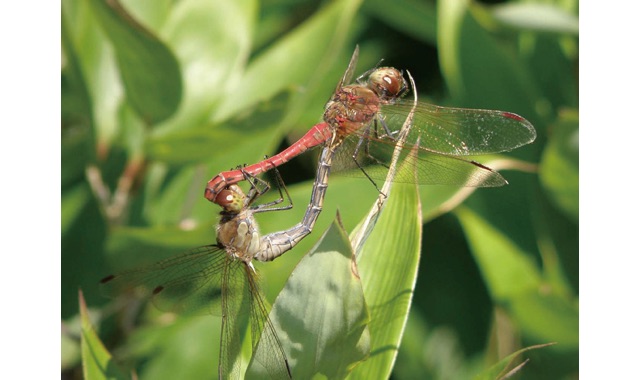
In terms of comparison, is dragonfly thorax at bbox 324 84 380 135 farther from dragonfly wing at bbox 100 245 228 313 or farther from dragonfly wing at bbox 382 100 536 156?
dragonfly wing at bbox 100 245 228 313

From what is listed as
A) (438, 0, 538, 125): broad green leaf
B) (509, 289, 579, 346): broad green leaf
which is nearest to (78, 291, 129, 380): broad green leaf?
(509, 289, 579, 346): broad green leaf

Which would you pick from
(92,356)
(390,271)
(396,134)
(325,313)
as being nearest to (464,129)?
(396,134)

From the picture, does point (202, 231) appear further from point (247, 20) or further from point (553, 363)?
point (553, 363)

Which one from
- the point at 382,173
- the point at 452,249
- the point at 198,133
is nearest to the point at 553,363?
the point at 452,249

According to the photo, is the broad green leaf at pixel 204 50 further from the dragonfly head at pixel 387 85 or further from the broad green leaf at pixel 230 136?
the dragonfly head at pixel 387 85

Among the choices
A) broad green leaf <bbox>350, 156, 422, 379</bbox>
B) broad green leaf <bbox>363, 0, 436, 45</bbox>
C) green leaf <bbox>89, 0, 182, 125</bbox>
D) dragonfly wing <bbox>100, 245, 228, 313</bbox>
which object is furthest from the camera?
broad green leaf <bbox>363, 0, 436, 45</bbox>

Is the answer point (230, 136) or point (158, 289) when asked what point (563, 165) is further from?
point (158, 289)
